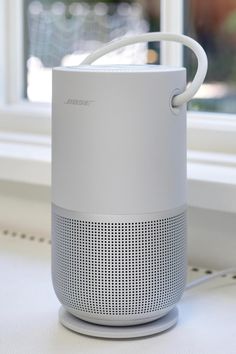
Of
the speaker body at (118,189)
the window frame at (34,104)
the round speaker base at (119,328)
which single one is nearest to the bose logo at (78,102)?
the speaker body at (118,189)

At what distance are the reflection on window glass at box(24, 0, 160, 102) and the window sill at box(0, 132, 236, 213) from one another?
6.3 inches

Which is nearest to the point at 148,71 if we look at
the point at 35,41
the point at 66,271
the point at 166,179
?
the point at 166,179

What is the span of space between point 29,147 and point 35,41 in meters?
0.27

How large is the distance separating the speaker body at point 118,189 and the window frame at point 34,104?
0.38 meters

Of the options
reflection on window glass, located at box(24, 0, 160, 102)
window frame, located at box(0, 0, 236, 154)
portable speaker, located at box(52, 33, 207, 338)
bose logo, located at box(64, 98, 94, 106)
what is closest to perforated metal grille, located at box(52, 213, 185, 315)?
portable speaker, located at box(52, 33, 207, 338)

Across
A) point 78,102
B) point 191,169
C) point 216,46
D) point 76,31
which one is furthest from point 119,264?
point 76,31

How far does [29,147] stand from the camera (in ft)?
4.52

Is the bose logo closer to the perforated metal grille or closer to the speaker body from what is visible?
the speaker body

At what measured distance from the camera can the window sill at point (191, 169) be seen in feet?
3.54

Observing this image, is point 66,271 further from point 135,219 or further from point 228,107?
point 228,107

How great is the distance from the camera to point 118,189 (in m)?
0.86

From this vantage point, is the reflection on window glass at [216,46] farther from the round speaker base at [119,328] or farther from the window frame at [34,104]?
the round speaker base at [119,328]

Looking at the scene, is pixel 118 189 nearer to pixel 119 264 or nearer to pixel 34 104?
pixel 119 264

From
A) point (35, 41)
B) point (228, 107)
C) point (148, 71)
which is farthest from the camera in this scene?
point (35, 41)
